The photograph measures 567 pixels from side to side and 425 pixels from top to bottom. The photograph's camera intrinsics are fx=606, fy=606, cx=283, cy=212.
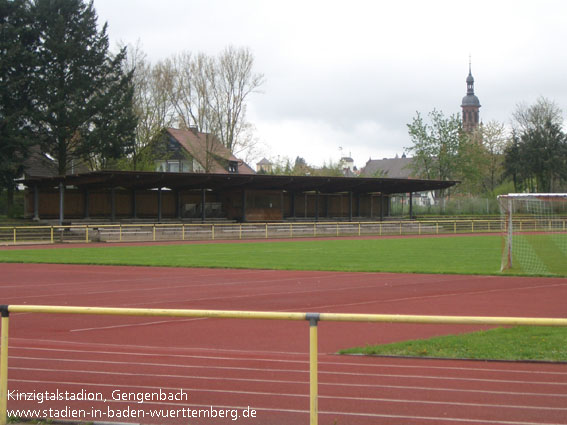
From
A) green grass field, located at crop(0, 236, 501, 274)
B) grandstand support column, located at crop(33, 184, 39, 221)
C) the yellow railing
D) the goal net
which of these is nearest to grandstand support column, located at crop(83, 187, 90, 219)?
grandstand support column, located at crop(33, 184, 39, 221)

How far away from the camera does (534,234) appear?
49562 millimetres

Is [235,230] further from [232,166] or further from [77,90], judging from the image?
[232,166]

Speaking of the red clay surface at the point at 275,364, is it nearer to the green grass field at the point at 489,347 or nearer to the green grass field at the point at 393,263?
the green grass field at the point at 489,347

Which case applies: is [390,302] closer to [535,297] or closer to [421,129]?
[535,297]

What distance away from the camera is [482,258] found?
27156 millimetres

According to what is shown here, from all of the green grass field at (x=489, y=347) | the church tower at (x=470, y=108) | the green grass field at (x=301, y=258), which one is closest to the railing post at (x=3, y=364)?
the green grass field at (x=489, y=347)

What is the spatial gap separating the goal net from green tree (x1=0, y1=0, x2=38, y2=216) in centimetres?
3586

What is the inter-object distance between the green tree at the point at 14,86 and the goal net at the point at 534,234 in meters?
35.9

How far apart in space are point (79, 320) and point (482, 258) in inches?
787

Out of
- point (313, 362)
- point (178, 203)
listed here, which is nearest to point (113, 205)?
point (178, 203)

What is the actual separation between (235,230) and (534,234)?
2444 cm

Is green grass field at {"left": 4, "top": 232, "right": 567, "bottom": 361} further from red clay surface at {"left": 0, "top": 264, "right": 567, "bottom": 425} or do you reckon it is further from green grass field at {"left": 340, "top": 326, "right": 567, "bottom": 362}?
red clay surface at {"left": 0, "top": 264, "right": 567, "bottom": 425}

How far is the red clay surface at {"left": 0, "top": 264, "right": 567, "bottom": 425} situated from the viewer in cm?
604

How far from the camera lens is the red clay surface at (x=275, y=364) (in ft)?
19.8
